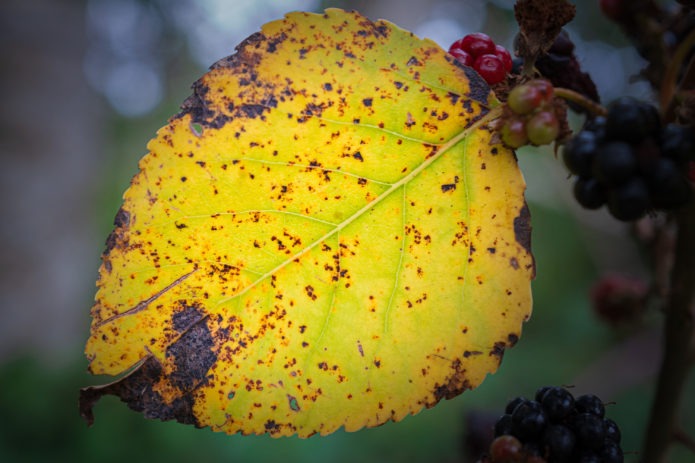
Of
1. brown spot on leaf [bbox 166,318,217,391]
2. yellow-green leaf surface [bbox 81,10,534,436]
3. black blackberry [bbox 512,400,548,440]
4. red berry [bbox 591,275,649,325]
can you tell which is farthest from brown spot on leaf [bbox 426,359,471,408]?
red berry [bbox 591,275,649,325]

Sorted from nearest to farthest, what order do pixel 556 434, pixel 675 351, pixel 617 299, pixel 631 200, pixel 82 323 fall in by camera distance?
pixel 631 200
pixel 556 434
pixel 675 351
pixel 617 299
pixel 82 323

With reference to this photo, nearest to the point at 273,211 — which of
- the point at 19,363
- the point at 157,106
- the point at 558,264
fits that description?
the point at 19,363

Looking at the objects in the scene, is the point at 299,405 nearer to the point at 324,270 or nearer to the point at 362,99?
the point at 324,270

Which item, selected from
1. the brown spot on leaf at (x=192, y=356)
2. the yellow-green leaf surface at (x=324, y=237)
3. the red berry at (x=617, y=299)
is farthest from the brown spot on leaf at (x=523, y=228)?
the red berry at (x=617, y=299)

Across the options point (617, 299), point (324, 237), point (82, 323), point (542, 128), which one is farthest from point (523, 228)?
point (82, 323)

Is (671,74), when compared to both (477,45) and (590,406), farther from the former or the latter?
(590,406)

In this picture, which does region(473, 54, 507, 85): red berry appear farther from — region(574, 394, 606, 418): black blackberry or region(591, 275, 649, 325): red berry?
region(591, 275, 649, 325): red berry
